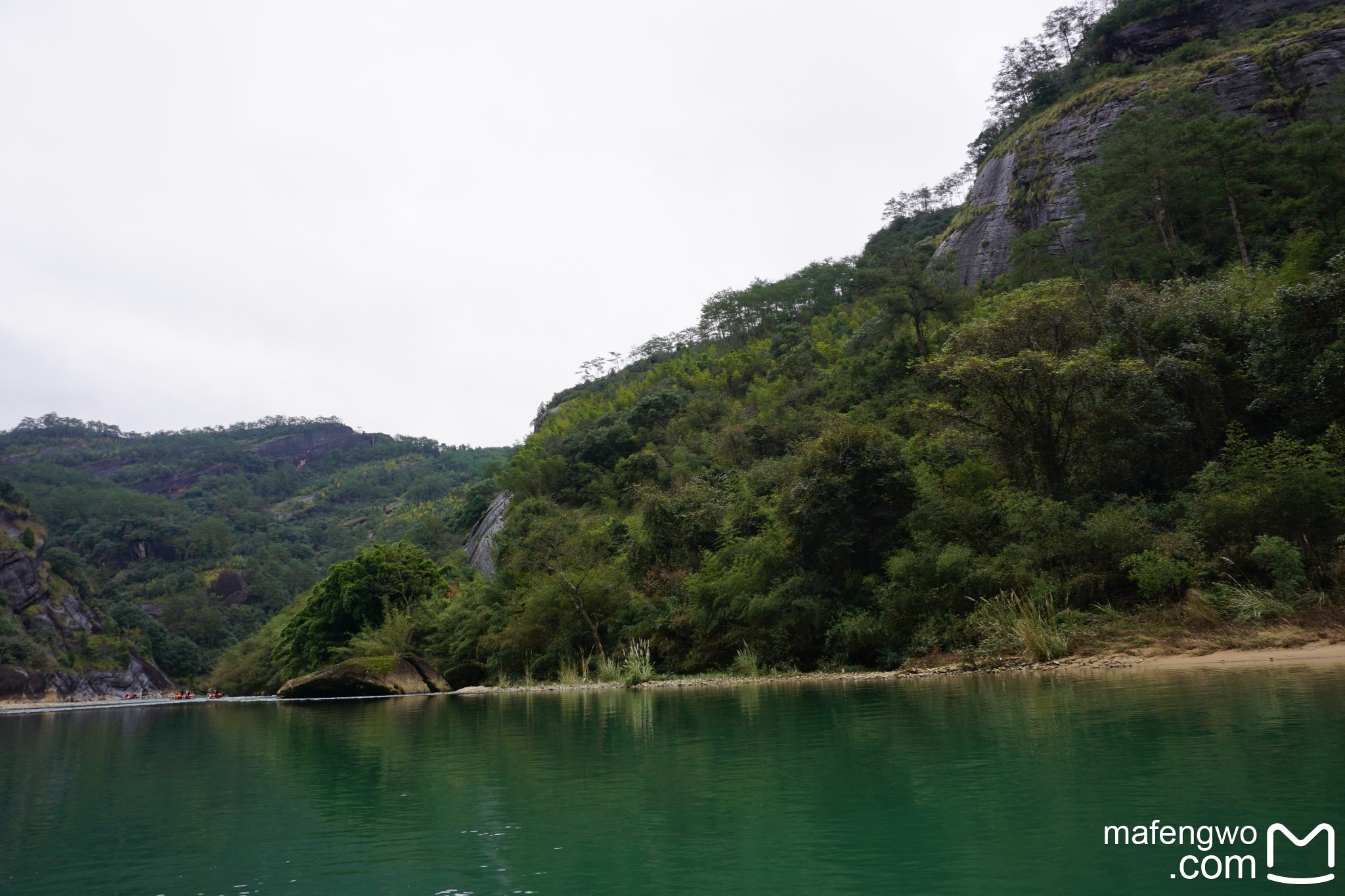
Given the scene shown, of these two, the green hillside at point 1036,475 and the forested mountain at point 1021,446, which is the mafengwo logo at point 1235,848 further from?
the forested mountain at point 1021,446

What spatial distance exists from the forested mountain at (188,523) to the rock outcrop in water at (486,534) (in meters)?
4.69

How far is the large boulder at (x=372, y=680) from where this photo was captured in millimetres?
29406

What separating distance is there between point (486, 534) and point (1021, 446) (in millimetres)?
39016

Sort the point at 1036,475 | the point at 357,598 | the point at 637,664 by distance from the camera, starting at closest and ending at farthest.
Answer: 1. the point at 1036,475
2. the point at 637,664
3. the point at 357,598

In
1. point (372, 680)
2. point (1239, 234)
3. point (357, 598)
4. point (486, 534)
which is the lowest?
point (372, 680)

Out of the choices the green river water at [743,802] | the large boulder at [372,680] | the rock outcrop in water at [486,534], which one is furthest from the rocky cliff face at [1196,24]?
the large boulder at [372,680]

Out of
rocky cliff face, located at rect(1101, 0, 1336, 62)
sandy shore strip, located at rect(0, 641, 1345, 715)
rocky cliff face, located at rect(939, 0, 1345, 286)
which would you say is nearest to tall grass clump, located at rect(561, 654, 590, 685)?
sandy shore strip, located at rect(0, 641, 1345, 715)

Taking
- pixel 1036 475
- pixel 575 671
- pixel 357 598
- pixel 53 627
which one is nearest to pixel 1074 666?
pixel 1036 475

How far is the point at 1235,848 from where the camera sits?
4207 millimetres

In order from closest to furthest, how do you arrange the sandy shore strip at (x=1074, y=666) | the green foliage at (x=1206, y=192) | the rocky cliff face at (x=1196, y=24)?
the sandy shore strip at (x=1074, y=666), the green foliage at (x=1206, y=192), the rocky cliff face at (x=1196, y=24)

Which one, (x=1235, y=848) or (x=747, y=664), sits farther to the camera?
(x=747, y=664)

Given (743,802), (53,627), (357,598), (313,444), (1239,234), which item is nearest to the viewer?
(743,802)

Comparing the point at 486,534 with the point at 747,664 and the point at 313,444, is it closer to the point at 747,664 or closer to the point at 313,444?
the point at 747,664

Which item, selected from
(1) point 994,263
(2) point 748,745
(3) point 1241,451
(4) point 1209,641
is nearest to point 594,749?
(2) point 748,745
